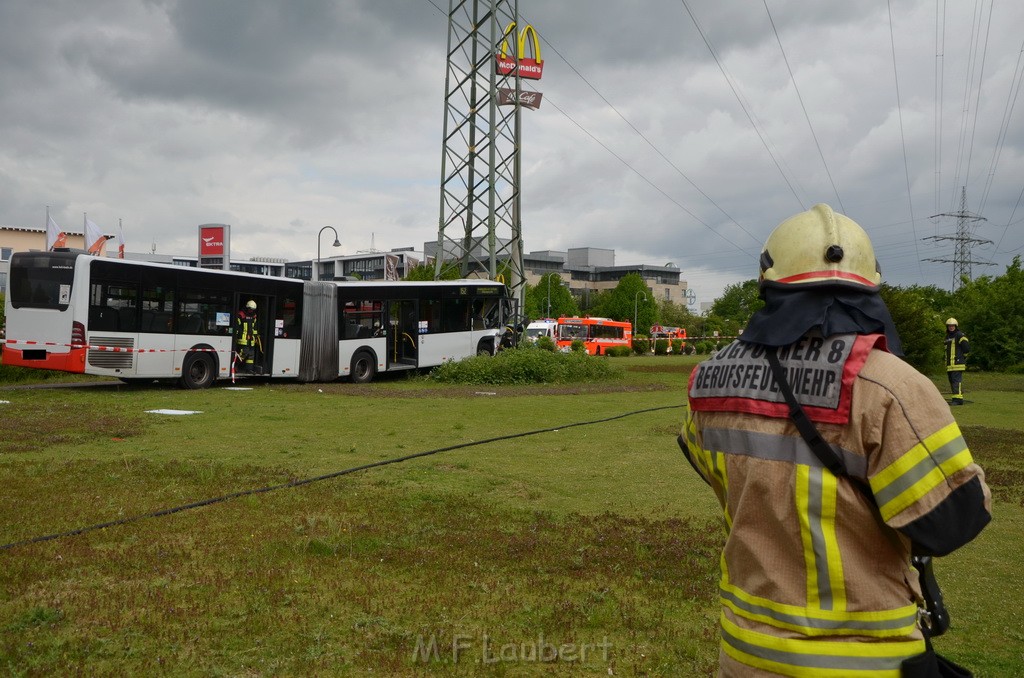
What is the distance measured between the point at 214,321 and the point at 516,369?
904 cm

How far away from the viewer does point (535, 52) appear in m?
37.4

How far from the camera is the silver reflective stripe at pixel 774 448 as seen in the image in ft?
7.50

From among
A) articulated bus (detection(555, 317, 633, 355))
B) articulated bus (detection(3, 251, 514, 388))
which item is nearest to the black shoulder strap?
articulated bus (detection(3, 251, 514, 388))

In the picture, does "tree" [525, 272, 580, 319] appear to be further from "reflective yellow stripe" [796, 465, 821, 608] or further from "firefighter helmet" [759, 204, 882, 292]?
"reflective yellow stripe" [796, 465, 821, 608]

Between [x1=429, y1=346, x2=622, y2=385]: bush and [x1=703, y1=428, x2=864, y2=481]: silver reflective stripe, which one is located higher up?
[x1=703, y1=428, x2=864, y2=481]: silver reflective stripe

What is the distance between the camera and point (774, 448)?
2.41 m

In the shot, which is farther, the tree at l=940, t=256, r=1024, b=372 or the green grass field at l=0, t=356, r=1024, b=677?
the tree at l=940, t=256, r=1024, b=372

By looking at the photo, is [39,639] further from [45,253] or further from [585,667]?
[45,253]

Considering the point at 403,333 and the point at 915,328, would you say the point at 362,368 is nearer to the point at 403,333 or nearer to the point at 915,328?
the point at 403,333

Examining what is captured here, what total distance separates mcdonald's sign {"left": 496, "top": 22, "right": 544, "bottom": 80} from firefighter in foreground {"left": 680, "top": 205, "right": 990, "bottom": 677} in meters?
32.5

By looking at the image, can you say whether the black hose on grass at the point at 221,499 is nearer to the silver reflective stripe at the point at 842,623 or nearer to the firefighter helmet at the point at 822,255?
the silver reflective stripe at the point at 842,623

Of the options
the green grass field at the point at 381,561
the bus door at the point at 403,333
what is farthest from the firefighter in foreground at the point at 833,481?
the bus door at the point at 403,333

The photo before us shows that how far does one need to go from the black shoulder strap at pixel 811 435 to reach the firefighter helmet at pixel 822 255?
335 mm

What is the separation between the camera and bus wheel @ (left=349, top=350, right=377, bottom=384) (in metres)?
25.5
